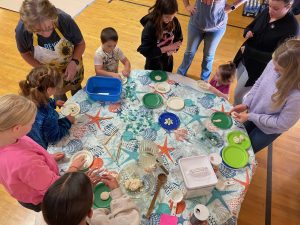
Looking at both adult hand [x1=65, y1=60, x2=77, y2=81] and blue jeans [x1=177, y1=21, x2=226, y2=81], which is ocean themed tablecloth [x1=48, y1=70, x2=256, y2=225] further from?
blue jeans [x1=177, y1=21, x2=226, y2=81]

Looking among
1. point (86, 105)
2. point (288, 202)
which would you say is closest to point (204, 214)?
point (86, 105)

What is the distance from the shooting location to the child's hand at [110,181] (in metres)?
1.68

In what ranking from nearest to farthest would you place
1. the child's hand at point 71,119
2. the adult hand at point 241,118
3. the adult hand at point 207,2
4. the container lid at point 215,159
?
the container lid at point 215,159 < the child's hand at point 71,119 < the adult hand at point 241,118 < the adult hand at point 207,2

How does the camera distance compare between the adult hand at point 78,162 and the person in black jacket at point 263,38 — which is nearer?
the adult hand at point 78,162

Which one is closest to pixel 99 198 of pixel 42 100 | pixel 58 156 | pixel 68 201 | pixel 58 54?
pixel 58 156

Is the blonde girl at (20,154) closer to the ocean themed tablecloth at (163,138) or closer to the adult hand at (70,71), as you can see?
the ocean themed tablecloth at (163,138)

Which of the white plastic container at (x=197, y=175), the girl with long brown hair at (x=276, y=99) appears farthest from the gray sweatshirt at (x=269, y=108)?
the white plastic container at (x=197, y=175)

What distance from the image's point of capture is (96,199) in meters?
1.66

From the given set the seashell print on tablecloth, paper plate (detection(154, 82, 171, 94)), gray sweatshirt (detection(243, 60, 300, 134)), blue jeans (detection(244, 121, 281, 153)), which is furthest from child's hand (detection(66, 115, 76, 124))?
blue jeans (detection(244, 121, 281, 153))

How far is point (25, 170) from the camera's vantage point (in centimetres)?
143

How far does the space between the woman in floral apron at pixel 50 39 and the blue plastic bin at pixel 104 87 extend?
255mm

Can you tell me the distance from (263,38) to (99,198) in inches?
76.7

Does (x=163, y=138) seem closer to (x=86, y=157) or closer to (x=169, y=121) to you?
(x=169, y=121)

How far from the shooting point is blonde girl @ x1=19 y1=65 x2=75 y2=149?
1.80 metres
